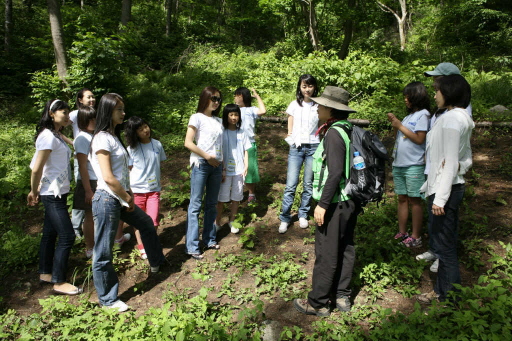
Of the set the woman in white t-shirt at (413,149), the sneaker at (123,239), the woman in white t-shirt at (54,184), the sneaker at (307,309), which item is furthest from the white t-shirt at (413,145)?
the woman in white t-shirt at (54,184)

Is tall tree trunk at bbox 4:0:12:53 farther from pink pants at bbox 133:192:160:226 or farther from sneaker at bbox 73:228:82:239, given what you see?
pink pants at bbox 133:192:160:226

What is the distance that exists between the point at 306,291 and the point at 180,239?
213 centimetres

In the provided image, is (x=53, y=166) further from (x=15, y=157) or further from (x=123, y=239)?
(x=15, y=157)

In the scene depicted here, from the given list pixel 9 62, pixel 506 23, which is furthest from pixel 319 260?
pixel 506 23

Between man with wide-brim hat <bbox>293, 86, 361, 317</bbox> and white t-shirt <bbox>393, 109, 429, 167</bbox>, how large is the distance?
127 centimetres

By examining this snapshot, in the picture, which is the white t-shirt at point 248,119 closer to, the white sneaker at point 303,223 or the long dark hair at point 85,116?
the white sneaker at point 303,223

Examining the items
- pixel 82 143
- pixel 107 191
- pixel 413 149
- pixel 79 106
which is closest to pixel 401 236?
pixel 413 149

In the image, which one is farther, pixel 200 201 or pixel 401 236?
pixel 401 236

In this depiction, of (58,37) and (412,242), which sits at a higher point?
(58,37)

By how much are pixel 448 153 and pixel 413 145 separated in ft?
3.59

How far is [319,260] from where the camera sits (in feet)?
10.4

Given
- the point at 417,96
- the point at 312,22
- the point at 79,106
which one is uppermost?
the point at 312,22

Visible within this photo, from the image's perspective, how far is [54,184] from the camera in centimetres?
365

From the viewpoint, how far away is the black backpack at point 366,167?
2.92m
